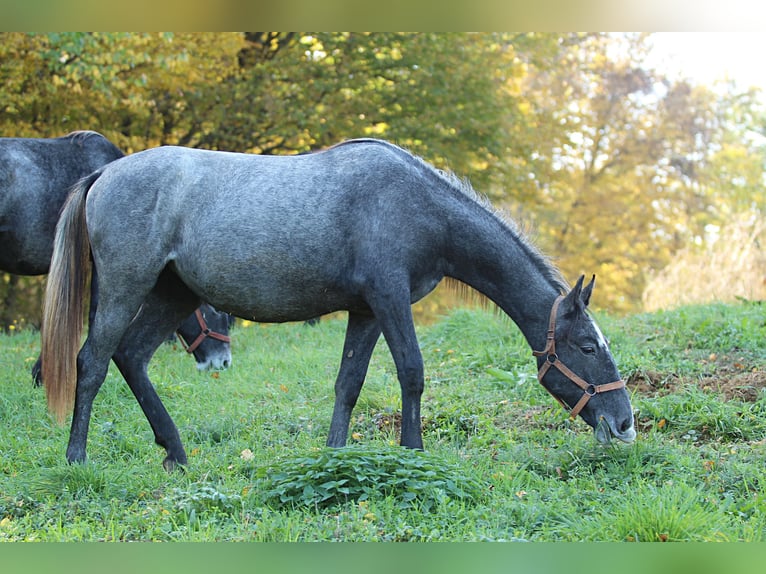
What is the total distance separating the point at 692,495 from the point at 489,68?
42.8 feet

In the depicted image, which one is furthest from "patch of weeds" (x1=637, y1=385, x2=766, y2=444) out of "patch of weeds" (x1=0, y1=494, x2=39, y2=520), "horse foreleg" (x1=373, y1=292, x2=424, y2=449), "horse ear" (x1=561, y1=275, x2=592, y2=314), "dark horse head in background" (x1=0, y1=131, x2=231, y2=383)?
"patch of weeds" (x1=0, y1=494, x2=39, y2=520)

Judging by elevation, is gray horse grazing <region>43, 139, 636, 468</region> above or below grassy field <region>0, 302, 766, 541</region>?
above

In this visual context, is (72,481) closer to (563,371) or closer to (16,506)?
(16,506)

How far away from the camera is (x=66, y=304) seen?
5836 mm

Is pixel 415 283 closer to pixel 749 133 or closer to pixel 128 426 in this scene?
pixel 128 426

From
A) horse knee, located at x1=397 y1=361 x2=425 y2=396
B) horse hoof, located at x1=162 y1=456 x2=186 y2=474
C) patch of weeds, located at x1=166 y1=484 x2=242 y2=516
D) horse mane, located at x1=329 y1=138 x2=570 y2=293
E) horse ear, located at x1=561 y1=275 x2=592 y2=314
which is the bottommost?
horse hoof, located at x1=162 y1=456 x2=186 y2=474

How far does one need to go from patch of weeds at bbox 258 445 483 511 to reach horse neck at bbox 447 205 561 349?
1.37 m

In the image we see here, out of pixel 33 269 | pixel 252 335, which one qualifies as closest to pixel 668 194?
pixel 252 335

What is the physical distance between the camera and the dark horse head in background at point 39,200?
26.8ft

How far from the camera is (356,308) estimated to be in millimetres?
5848

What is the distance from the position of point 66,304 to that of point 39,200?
287cm

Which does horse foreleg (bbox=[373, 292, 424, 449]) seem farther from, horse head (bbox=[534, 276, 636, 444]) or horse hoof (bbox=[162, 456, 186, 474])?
horse hoof (bbox=[162, 456, 186, 474])

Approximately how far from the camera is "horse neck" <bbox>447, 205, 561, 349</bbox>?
19.2 feet

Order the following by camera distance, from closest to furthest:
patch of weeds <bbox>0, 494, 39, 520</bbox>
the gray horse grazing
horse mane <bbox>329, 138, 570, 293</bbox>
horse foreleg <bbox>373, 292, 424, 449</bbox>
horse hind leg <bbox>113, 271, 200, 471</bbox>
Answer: patch of weeds <bbox>0, 494, 39, 520</bbox> → horse foreleg <bbox>373, 292, 424, 449</bbox> → the gray horse grazing → horse hind leg <bbox>113, 271, 200, 471</bbox> → horse mane <bbox>329, 138, 570, 293</bbox>
